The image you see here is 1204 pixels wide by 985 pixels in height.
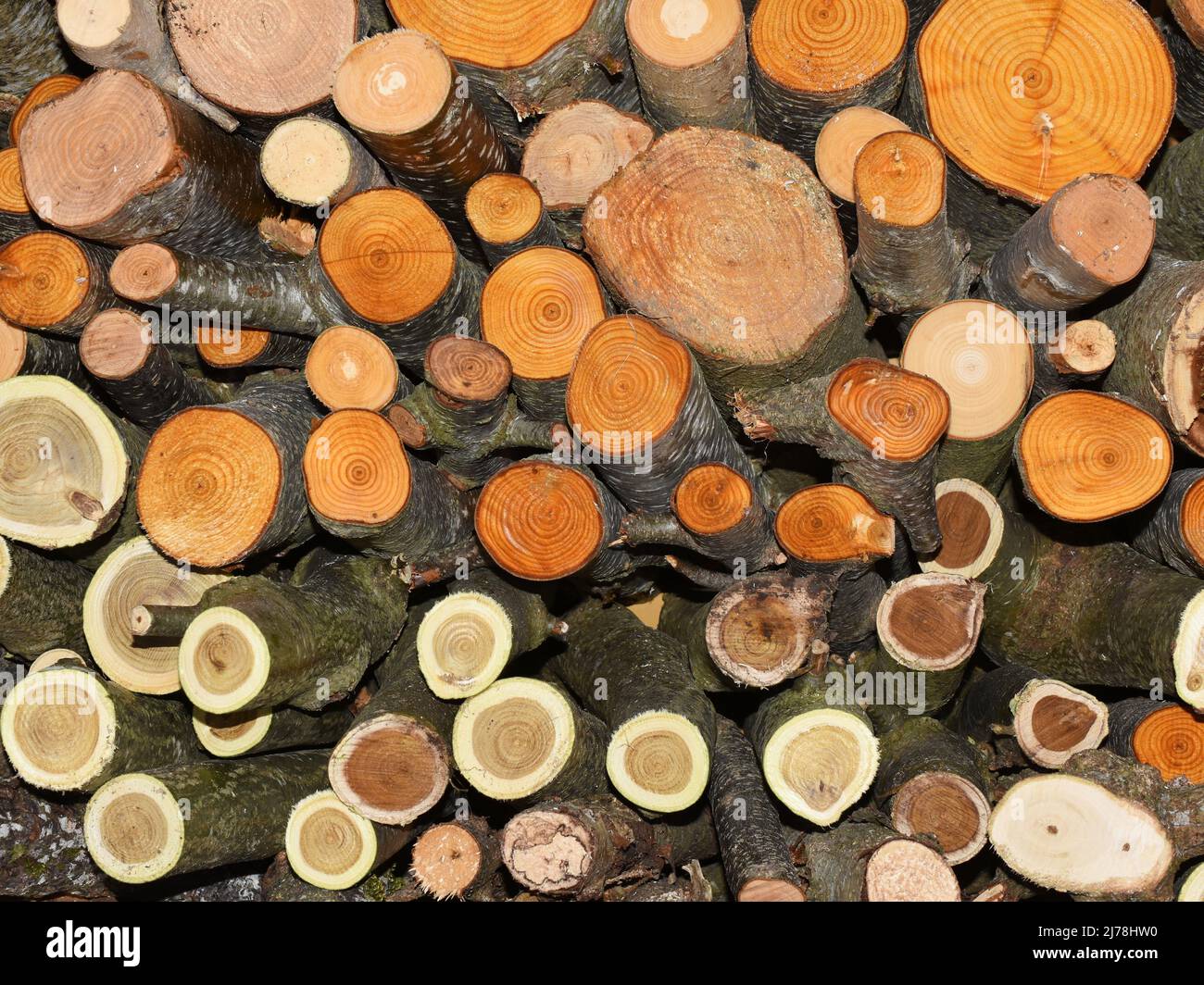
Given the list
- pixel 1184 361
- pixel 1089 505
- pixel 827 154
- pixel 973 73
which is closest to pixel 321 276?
pixel 827 154

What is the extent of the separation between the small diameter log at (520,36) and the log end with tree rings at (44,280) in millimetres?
1633

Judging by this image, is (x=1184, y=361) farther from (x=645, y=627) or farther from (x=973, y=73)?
(x=645, y=627)

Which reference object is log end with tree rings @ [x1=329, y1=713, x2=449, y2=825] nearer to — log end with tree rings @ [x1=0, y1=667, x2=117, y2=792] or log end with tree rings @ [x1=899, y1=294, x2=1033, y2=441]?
log end with tree rings @ [x1=0, y1=667, x2=117, y2=792]

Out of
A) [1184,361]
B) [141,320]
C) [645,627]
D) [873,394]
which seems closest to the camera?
[873,394]

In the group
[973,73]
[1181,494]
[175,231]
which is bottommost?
[1181,494]

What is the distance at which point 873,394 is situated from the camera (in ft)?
11.1

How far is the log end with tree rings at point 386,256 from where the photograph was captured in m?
3.76

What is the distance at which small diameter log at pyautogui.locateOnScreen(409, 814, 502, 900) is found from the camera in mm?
3693

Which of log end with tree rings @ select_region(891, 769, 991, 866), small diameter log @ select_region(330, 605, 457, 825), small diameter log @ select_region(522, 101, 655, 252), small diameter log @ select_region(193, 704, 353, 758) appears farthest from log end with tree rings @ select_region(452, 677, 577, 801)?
small diameter log @ select_region(522, 101, 655, 252)

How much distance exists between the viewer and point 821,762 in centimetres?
365

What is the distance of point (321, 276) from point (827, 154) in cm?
201

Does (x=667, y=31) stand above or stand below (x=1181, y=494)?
above

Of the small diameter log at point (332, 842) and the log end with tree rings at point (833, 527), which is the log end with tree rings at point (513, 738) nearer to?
the small diameter log at point (332, 842)

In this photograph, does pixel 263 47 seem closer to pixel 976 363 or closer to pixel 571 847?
pixel 976 363
